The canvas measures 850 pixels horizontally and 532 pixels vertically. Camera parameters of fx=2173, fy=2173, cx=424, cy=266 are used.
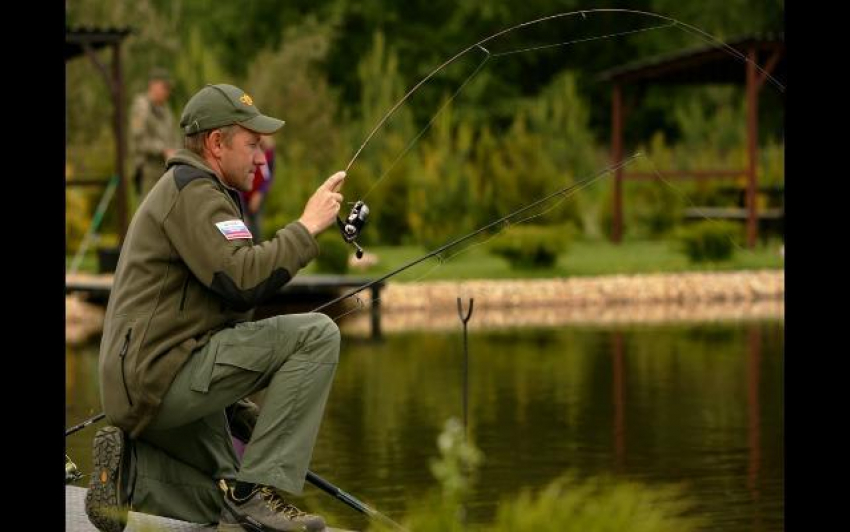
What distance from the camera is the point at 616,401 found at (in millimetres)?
12758

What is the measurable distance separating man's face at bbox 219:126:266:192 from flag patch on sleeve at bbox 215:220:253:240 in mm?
235

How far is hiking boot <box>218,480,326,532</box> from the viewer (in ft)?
19.6

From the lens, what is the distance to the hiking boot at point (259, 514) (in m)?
5.96

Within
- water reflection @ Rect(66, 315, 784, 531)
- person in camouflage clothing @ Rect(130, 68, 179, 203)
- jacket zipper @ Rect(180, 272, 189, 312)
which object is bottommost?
water reflection @ Rect(66, 315, 784, 531)

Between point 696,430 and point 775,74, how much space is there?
17.8 metres

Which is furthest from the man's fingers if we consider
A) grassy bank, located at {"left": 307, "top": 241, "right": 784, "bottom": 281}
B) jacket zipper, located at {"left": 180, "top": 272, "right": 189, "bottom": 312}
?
grassy bank, located at {"left": 307, "top": 241, "right": 784, "bottom": 281}

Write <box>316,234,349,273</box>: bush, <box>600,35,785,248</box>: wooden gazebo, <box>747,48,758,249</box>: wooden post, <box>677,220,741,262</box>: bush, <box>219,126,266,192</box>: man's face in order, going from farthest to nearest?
<box>600,35,785,248</box>: wooden gazebo → <box>747,48,758,249</box>: wooden post → <box>677,220,741,262</box>: bush → <box>316,234,349,273</box>: bush → <box>219,126,266,192</box>: man's face

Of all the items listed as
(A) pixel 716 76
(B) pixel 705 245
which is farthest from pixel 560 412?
(A) pixel 716 76

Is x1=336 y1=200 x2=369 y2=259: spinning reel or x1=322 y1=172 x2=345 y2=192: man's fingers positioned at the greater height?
x1=322 y1=172 x2=345 y2=192: man's fingers

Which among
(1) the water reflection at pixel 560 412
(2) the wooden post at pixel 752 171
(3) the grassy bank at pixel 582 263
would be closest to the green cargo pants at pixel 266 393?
(1) the water reflection at pixel 560 412

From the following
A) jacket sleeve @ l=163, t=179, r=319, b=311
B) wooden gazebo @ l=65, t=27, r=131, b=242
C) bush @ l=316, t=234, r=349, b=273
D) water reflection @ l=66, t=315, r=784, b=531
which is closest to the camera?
jacket sleeve @ l=163, t=179, r=319, b=311

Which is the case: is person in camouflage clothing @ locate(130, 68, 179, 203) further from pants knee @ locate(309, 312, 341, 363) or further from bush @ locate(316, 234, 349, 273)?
pants knee @ locate(309, 312, 341, 363)

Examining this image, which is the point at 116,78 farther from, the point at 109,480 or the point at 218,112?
the point at 109,480
